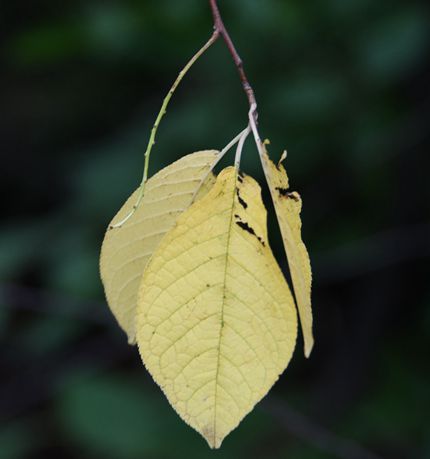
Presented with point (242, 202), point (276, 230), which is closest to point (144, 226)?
point (242, 202)

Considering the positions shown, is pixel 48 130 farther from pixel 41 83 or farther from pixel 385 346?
pixel 385 346

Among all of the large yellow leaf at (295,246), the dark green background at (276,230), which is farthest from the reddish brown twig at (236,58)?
the dark green background at (276,230)

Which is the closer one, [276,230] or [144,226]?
[144,226]

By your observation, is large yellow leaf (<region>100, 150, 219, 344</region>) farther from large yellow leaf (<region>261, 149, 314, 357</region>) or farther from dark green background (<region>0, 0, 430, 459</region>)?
dark green background (<region>0, 0, 430, 459</region>)

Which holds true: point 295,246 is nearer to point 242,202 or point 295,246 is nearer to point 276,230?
point 242,202

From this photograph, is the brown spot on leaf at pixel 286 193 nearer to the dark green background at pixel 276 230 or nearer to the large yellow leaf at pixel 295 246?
the large yellow leaf at pixel 295 246

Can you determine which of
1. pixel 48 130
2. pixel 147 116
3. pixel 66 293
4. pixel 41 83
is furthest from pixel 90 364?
pixel 41 83
